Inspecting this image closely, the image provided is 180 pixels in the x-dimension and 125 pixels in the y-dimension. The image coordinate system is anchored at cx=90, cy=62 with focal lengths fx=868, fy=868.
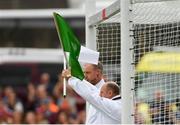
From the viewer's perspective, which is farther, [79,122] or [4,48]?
[4,48]

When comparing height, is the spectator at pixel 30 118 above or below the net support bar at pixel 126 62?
below

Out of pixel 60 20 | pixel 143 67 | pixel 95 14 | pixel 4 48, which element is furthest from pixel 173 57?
pixel 4 48

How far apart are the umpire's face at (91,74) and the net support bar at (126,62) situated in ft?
3.23

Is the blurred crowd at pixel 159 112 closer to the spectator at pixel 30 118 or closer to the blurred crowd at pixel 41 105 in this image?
the blurred crowd at pixel 41 105

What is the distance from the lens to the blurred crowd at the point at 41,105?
14.7 meters

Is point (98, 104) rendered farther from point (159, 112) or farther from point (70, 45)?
point (159, 112)

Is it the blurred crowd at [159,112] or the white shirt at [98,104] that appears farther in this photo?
the blurred crowd at [159,112]

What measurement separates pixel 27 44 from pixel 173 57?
11.5m

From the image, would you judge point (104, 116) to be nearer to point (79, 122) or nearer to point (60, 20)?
point (60, 20)

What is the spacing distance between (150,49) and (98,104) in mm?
661

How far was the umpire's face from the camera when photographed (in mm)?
7633

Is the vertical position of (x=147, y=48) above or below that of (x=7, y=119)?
above

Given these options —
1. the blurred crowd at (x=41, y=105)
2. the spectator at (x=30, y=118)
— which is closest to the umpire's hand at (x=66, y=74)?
the blurred crowd at (x=41, y=105)

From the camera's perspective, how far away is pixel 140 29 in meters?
7.16
